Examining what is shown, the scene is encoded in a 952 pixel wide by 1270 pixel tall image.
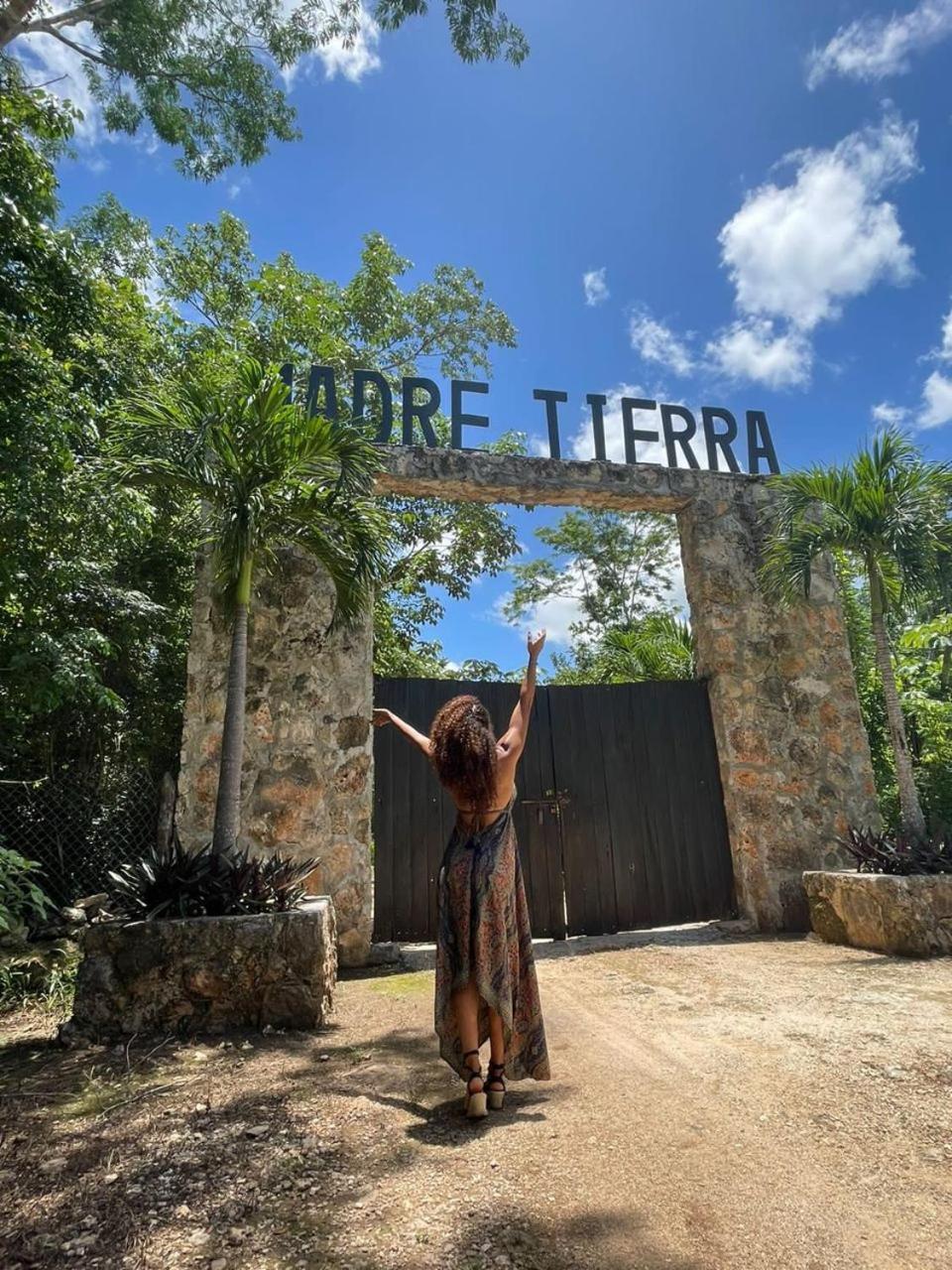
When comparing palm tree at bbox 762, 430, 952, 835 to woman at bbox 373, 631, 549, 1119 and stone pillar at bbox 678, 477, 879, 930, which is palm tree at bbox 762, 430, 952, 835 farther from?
woman at bbox 373, 631, 549, 1119

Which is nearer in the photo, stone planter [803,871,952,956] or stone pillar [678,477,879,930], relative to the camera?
stone planter [803,871,952,956]

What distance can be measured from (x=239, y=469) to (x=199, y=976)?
2.68 metres

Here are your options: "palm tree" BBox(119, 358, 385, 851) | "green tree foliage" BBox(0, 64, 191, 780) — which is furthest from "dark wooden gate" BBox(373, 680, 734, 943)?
"green tree foliage" BBox(0, 64, 191, 780)

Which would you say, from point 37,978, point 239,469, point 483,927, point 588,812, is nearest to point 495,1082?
point 483,927

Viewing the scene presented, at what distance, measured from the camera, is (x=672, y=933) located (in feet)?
18.2

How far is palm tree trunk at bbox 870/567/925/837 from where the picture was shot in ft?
16.4

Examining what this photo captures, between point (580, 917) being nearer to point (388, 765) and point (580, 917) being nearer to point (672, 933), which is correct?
point (672, 933)

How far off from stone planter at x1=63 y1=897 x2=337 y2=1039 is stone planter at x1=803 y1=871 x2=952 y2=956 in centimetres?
366

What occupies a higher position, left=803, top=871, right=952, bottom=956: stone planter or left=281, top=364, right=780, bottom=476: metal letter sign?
left=281, top=364, right=780, bottom=476: metal letter sign

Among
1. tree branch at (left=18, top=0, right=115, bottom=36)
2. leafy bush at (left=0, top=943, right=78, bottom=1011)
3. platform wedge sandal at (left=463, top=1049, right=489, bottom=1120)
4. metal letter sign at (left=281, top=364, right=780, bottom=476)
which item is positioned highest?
tree branch at (left=18, top=0, right=115, bottom=36)

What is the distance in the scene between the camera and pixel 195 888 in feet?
10.8

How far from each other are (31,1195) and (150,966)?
1320 millimetres

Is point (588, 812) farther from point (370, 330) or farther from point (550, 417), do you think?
point (370, 330)

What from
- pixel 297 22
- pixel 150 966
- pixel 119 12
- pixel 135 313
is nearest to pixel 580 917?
pixel 150 966
